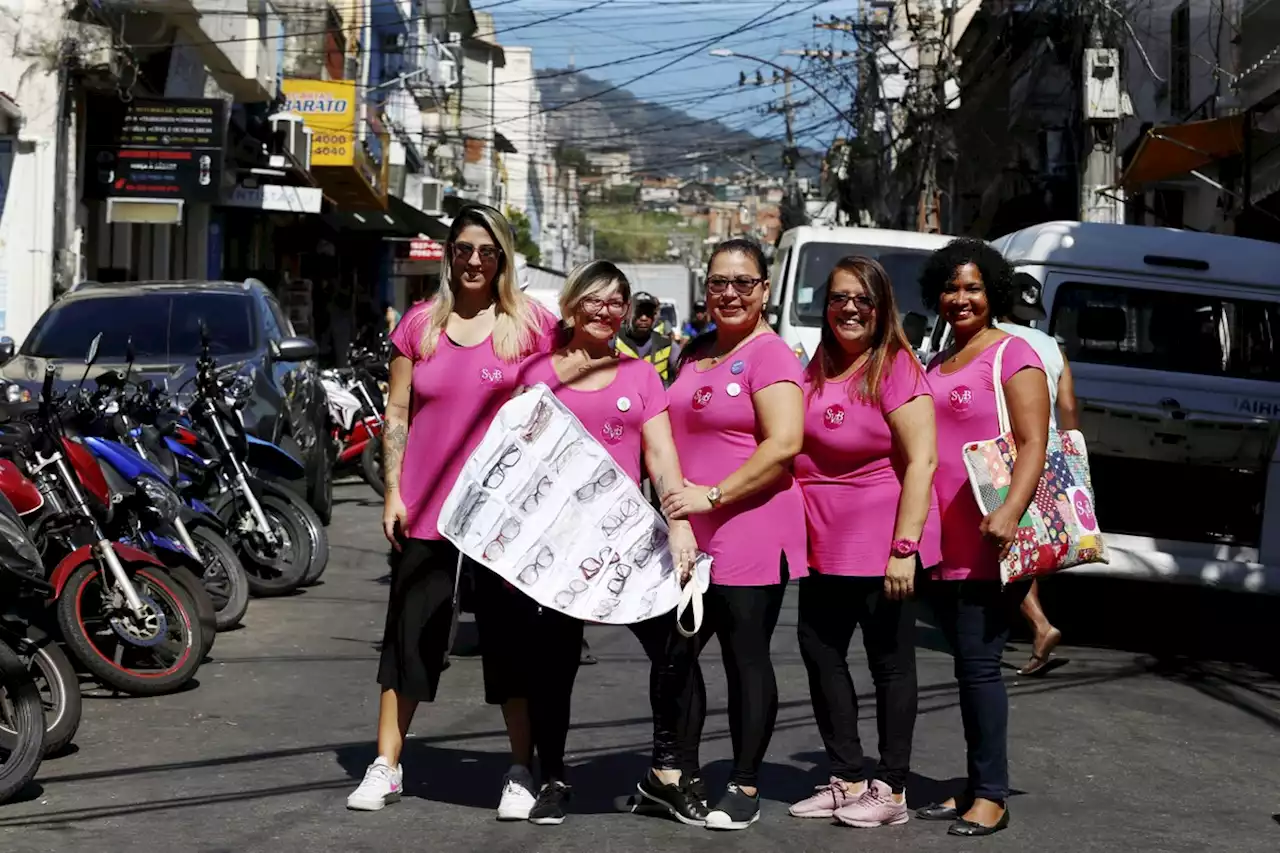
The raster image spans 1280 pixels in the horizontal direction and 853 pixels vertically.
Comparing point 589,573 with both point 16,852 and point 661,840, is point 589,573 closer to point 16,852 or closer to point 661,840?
point 661,840

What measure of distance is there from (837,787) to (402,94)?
51022mm

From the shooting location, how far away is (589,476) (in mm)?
5875

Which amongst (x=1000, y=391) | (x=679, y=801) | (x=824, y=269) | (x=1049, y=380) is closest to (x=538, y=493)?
(x=679, y=801)

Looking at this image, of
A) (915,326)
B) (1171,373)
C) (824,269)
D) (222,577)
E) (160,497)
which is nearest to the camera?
(160,497)

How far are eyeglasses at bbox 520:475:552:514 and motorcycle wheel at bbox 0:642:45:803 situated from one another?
1.75 meters

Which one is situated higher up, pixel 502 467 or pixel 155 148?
pixel 155 148

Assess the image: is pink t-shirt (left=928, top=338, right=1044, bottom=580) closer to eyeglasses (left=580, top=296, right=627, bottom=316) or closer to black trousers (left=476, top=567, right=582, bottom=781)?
eyeglasses (left=580, top=296, right=627, bottom=316)

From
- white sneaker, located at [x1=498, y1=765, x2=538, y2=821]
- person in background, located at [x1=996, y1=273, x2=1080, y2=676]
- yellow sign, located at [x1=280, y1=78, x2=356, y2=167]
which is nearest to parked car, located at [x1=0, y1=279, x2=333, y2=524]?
person in background, located at [x1=996, y1=273, x2=1080, y2=676]

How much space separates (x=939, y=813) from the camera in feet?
20.2

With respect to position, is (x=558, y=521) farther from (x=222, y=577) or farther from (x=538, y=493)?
(x=222, y=577)

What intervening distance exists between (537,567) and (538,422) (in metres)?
0.44

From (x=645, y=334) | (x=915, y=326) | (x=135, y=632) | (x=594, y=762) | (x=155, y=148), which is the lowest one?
(x=594, y=762)

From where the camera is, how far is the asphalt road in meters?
5.85

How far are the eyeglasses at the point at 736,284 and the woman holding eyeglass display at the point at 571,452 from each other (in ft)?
0.91
